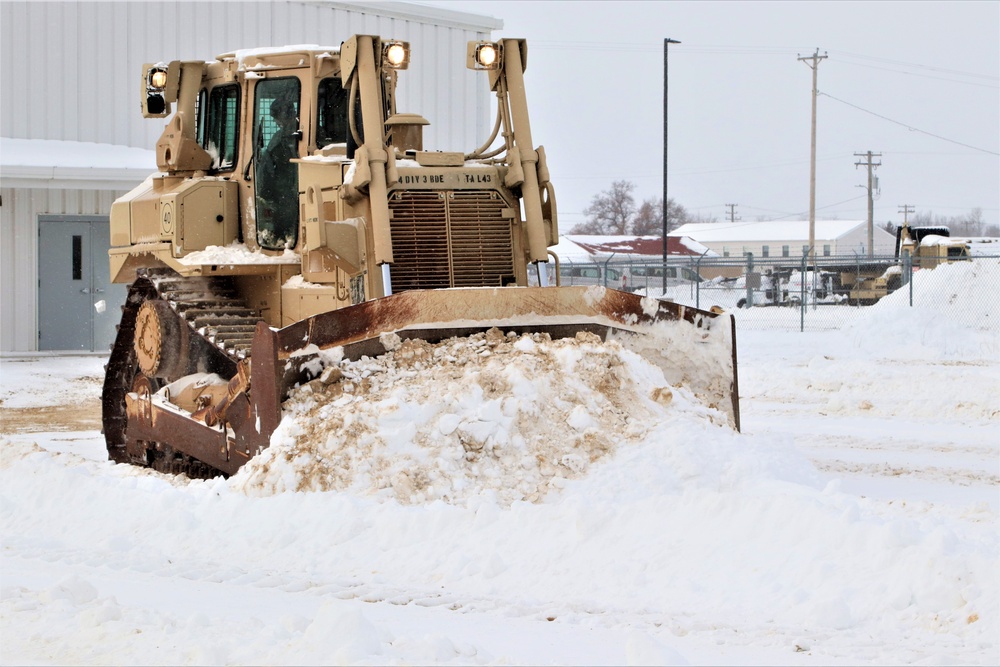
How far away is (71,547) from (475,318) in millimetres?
2987

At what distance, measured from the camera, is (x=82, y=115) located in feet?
71.8

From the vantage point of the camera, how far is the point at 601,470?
23.8 feet

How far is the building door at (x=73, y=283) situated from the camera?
2155 centimetres

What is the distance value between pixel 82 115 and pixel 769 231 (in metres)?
71.6

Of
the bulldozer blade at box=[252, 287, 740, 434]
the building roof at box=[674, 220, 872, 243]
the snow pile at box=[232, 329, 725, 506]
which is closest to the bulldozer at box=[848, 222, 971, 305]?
the bulldozer blade at box=[252, 287, 740, 434]

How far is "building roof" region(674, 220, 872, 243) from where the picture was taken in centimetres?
8724

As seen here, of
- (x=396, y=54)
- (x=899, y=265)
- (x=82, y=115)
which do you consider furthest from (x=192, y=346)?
(x=899, y=265)

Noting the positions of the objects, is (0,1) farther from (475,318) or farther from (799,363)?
(475,318)

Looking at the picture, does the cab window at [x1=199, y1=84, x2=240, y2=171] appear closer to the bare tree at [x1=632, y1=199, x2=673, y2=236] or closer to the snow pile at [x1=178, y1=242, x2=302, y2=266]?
the snow pile at [x1=178, y1=242, x2=302, y2=266]

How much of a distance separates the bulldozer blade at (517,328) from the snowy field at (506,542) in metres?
0.24

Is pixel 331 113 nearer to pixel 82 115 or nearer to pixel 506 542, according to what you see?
pixel 506 542

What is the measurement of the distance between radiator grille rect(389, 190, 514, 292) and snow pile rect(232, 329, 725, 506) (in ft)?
3.36

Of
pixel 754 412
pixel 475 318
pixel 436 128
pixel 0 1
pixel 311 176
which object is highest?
pixel 0 1

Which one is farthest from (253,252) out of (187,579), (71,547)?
(187,579)
